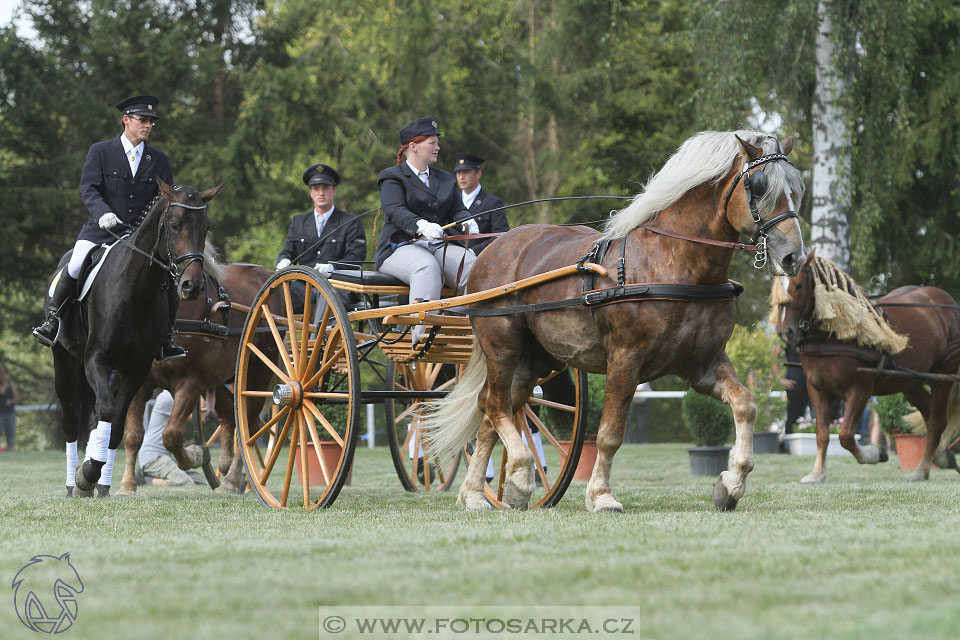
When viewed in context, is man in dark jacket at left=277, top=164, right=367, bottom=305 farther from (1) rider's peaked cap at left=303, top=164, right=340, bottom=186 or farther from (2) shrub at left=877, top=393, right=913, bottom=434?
(2) shrub at left=877, top=393, right=913, bottom=434

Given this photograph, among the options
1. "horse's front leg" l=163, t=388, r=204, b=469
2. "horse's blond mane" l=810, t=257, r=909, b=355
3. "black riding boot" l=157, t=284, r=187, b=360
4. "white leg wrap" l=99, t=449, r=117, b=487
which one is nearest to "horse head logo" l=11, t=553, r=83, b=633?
"white leg wrap" l=99, t=449, r=117, b=487

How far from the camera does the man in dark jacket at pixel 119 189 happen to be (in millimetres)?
7625

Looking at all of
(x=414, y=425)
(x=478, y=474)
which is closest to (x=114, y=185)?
(x=414, y=425)

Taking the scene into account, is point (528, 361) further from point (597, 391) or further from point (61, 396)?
point (597, 391)

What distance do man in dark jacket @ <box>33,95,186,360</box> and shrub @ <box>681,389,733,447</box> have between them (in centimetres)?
545

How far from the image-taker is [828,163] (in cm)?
1467

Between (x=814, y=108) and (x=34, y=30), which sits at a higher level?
(x=34, y=30)

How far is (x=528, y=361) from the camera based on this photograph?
672 cm

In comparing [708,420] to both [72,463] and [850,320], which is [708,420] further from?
[72,463]

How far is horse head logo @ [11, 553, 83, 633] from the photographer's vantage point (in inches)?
125

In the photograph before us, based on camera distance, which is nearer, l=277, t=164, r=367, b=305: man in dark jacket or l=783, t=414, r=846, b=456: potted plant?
l=277, t=164, r=367, b=305: man in dark jacket

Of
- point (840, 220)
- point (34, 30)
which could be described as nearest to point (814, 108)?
point (840, 220)

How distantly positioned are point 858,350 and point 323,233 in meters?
4.37

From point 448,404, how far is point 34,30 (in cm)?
1524
